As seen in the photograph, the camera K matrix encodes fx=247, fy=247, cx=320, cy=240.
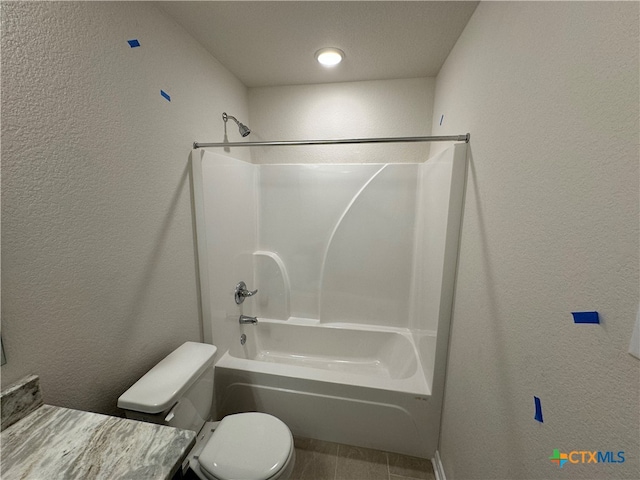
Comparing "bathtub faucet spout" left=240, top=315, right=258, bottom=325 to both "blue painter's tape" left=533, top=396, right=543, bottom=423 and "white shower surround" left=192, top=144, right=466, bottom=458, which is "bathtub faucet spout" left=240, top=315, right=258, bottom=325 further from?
"blue painter's tape" left=533, top=396, right=543, bottom=423

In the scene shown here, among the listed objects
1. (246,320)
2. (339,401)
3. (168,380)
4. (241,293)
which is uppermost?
(241,293)

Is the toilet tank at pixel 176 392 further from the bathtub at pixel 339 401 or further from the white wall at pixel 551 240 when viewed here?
the white wall at pixel 551 240

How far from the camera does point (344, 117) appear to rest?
6.94 feet

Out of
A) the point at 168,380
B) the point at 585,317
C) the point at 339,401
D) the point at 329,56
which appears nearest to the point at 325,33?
the point at 329,56

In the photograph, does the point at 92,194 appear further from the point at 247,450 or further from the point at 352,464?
the point at 352,464

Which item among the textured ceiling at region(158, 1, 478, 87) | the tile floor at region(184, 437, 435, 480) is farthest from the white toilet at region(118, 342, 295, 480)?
the textured ceiling at region(158, 1, 478, 87)

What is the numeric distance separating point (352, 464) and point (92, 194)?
192cm

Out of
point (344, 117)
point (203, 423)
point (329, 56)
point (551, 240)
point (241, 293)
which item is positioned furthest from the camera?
point (344, 117)

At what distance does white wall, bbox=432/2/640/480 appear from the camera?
481mm

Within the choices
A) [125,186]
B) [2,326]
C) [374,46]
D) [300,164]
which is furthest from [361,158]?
[2,326]

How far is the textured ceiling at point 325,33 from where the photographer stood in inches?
48.0

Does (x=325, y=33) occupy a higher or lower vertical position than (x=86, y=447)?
higher

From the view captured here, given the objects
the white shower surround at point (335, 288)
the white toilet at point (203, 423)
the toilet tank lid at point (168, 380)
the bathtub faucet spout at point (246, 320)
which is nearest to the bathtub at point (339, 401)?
the white shower surround at point (335, 288)

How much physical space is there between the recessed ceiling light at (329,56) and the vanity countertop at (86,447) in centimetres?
204
